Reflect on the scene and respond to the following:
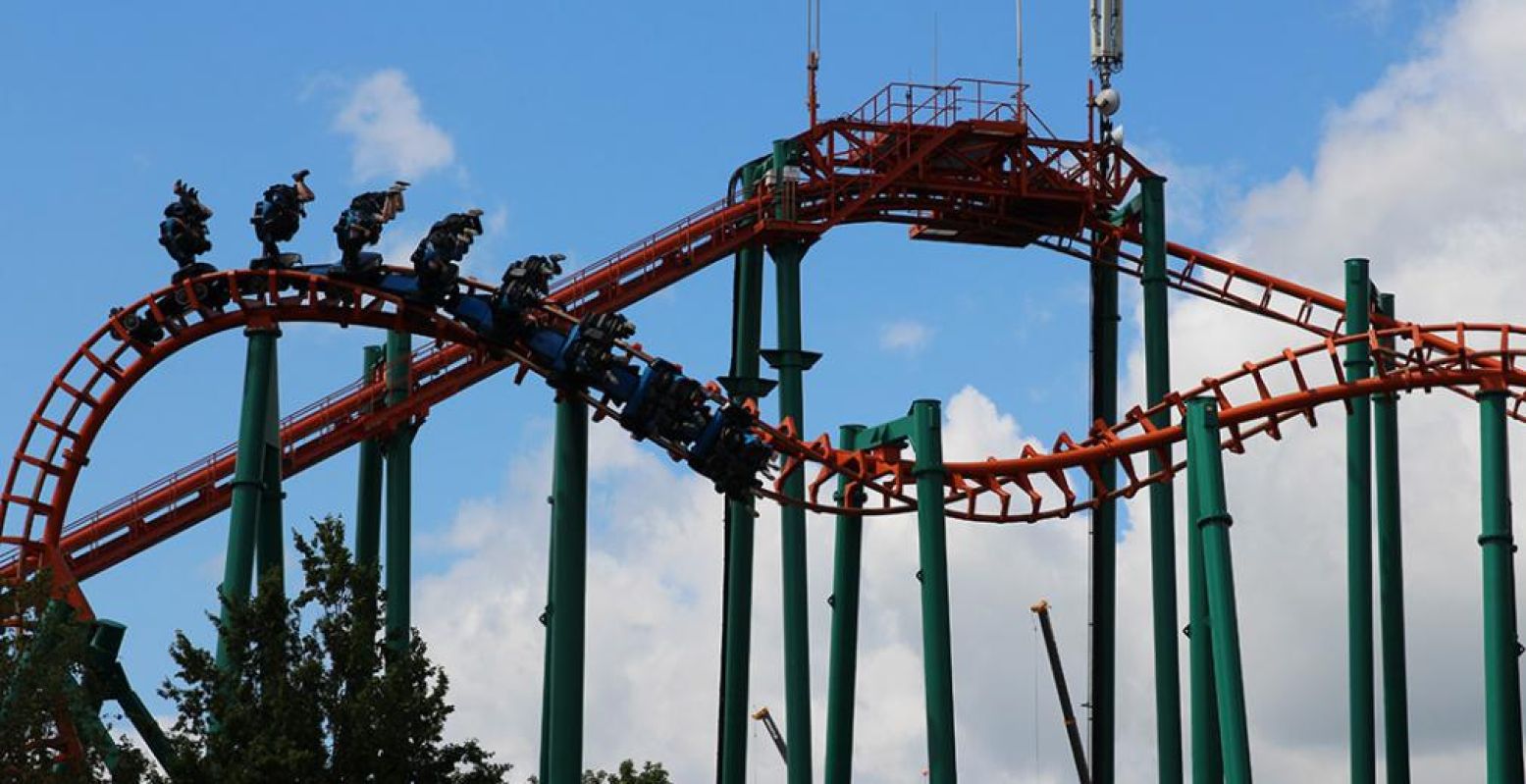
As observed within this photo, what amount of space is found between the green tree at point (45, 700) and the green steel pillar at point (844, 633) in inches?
302

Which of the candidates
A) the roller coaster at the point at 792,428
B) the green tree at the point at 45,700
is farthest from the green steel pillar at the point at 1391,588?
the green tree at the point at 45,700

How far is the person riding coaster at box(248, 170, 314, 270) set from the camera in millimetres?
35438

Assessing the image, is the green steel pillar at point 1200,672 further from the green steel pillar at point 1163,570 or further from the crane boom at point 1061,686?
the crane boom at point 1061,686

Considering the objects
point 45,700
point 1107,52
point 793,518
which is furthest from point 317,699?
point 1107,52

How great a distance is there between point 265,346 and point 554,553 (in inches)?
148

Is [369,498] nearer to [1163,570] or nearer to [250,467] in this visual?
[250,467]

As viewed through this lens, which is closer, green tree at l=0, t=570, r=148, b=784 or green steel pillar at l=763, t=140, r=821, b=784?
green tree at l=0, t=570, r=148, b=784

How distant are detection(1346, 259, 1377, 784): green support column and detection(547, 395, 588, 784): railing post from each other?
340 inches

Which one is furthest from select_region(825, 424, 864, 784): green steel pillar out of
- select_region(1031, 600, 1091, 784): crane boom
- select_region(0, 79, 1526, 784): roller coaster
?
select_region(1031, 600, 1091, 784): crane boom

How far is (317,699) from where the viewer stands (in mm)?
31734

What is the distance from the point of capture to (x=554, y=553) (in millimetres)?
34188

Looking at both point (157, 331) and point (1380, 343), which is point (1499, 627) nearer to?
point (1380, 343)

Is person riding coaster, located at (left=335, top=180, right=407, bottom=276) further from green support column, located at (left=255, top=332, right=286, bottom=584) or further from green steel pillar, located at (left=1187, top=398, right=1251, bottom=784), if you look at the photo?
green steel pillar, located at (left=1187, top=398, right=1251, bottom=784)

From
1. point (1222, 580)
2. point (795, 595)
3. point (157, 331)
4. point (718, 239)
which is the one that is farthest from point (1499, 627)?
point (157, 331)
